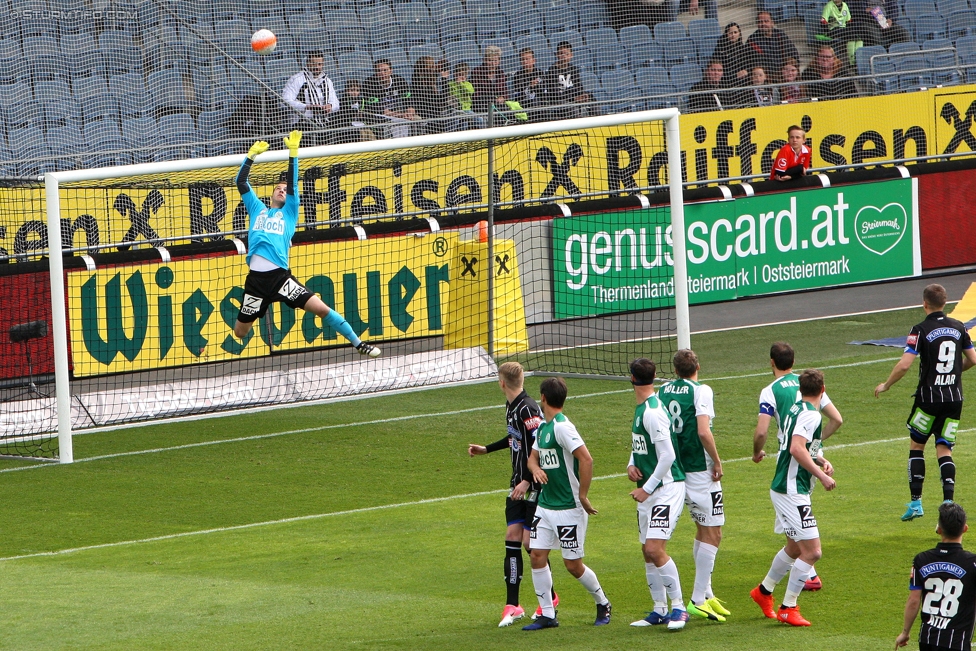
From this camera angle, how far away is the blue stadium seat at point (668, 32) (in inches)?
1024

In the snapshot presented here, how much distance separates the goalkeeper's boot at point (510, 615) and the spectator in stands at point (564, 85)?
1573 centimetres

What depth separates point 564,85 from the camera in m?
23.8

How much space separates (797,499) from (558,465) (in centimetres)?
146

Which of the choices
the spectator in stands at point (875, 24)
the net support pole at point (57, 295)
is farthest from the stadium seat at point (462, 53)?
the net support pole at point (57, 295)

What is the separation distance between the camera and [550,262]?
19.7 meters

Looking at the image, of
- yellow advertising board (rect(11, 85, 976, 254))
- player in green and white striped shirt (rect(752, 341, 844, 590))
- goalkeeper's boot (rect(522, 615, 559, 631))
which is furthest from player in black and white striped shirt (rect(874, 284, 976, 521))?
yellow advertising board (rect(11, 85, 976, 254))

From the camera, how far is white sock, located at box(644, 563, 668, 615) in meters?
7.97

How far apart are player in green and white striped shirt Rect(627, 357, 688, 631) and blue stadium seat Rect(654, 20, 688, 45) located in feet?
62.2

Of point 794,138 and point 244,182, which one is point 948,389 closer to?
point 244,182

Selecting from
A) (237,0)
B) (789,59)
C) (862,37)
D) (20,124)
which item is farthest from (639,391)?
(862,37)

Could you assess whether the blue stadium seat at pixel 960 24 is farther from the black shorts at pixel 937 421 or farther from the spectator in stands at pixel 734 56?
the black shorts at pixel 937 421

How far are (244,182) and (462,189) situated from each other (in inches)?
274

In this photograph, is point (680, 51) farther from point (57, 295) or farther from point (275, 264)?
point (57, 295)

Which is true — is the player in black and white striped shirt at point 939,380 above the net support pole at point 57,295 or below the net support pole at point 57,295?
below
